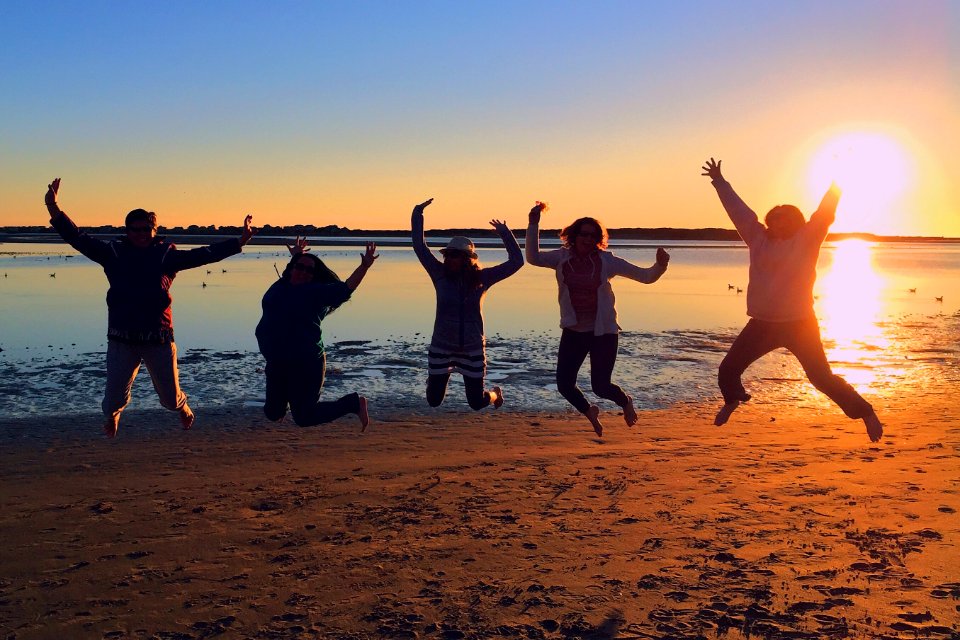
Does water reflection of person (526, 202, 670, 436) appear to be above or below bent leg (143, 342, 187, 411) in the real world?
above

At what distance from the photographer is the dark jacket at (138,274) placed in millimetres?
7656

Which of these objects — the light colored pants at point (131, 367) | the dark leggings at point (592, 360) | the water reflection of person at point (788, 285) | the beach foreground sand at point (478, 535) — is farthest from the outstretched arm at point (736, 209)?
the light colored pants at point (131, 367)

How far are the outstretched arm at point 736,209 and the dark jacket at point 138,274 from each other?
461 centimetres

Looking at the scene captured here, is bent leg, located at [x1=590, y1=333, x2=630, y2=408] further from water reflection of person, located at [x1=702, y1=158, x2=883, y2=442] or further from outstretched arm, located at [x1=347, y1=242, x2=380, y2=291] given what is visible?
outstretched arm, located at [x1=347, y1=242, x2=380, y2=291]

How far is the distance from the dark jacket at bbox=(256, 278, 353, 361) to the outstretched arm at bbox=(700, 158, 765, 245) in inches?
146

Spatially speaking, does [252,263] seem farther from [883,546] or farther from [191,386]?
[883,546]

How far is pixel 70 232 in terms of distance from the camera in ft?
24.8

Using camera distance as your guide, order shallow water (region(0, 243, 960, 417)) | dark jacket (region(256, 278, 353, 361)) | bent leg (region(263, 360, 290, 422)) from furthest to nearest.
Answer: shallow water (region(0, 243, 960, 417)) → bent leg (region(263, 360, 290, 422)) → dark jacket (region(256, 278, 353, 361))

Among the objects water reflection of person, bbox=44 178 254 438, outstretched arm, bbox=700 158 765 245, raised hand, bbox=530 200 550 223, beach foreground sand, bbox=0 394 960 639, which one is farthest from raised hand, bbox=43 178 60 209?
outstretched arm, bbox=700 158 765 245

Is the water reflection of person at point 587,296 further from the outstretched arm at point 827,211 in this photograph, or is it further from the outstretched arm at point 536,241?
the outstretched arm at point 827,211

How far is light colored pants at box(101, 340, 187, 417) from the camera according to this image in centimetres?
792

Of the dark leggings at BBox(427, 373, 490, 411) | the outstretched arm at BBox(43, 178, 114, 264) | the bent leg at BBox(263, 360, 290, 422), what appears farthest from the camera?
the dark leggings at BBox(427, 373, 490, 411)

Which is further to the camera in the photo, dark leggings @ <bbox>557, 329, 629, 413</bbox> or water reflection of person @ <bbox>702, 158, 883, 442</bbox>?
dark leggings @ <bbox>557, 329, 629, 413</bbox>

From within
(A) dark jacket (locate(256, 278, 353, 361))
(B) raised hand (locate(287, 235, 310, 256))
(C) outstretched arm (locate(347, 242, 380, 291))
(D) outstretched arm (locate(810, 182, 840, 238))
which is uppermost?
(D) outstretched arm (locate(810, 182, 840, 238))
